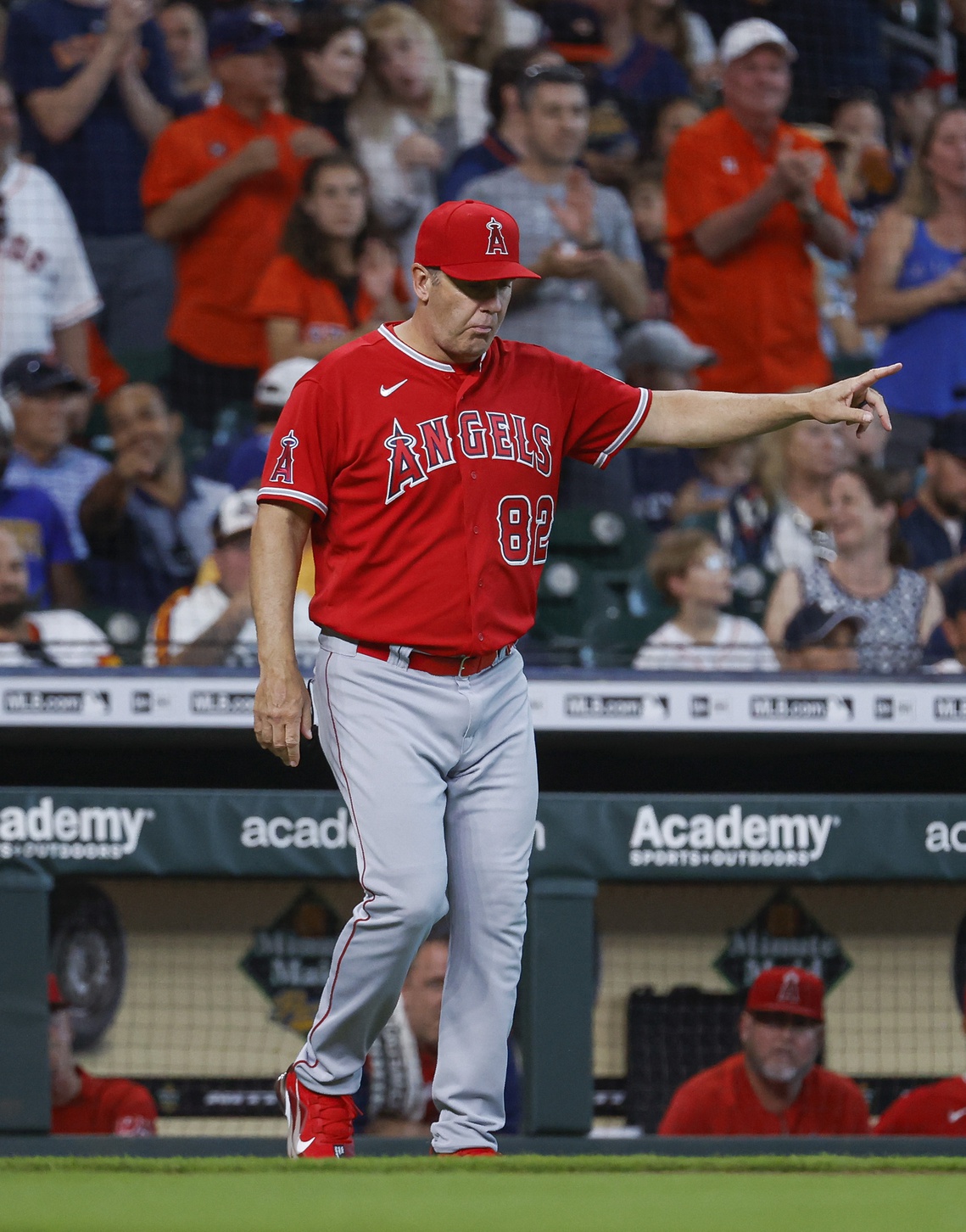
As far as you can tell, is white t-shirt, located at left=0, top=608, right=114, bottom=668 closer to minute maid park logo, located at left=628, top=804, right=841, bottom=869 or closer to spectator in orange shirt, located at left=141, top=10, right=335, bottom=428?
spectator in orange shirt, located at left=141, top=10, right=335, bottom=428

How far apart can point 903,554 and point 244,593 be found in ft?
6.90

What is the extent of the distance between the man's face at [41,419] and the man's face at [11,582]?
49cm

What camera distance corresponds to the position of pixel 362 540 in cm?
276

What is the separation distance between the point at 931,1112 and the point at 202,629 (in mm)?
2407

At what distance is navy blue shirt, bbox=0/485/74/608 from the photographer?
5055 mm

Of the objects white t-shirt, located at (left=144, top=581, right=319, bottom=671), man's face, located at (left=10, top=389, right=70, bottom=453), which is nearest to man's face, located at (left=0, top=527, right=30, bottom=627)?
white t-shirt, located at (left=144, top=581, right=319, bottom=671)

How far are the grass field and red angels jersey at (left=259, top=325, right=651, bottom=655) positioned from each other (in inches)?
33.4

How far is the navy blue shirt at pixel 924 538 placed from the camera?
541 cm

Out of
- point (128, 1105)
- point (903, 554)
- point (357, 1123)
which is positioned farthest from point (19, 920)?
point (903, 554)

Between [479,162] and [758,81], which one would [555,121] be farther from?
[758,81]

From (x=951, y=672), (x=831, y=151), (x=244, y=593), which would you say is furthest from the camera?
(x=831, y=151)

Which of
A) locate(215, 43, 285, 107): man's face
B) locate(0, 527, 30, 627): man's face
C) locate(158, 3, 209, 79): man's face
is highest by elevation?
locate(158, 3, 209, 79): man's face

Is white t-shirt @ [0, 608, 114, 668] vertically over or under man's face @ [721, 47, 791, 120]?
under

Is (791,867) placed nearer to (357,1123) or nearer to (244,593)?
(357,1123)
